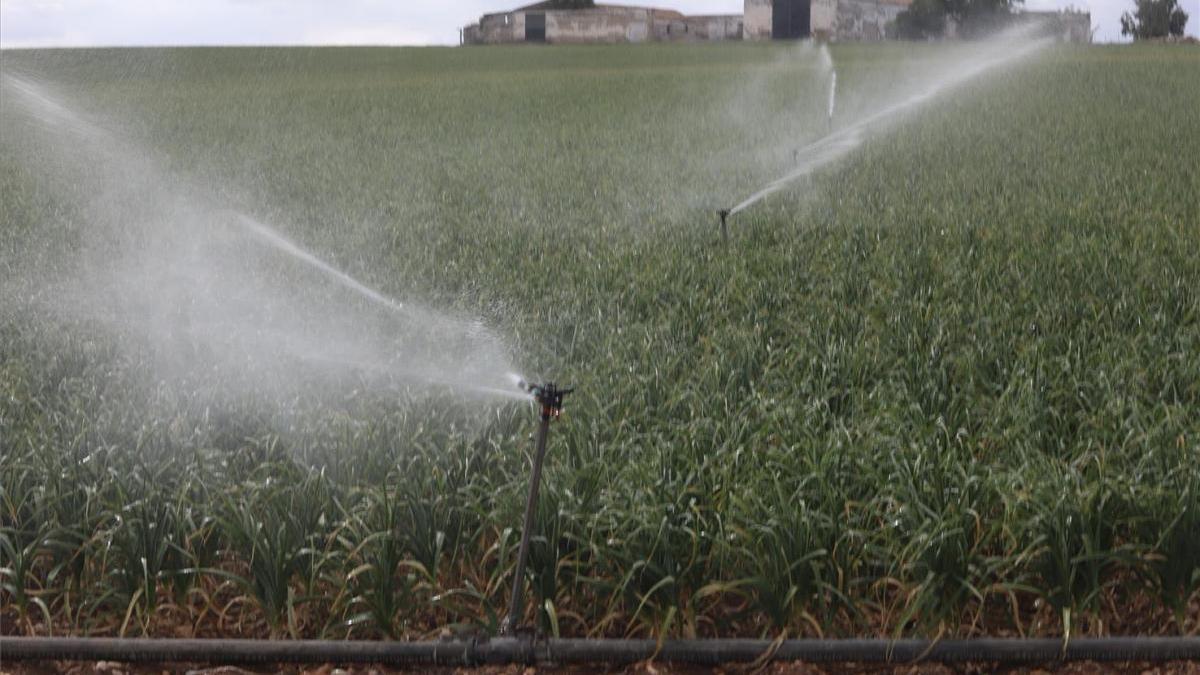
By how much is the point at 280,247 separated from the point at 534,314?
3.27 metres

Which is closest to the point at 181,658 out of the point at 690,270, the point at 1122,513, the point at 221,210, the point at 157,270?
the point at 1122,513

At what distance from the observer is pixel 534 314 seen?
6602mm

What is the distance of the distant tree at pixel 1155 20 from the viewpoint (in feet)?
117

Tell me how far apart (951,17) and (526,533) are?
30.2 m

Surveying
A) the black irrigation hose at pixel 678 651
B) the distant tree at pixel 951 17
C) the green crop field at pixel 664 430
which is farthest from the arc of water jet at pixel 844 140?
the black irrigation hose at pixel 678 651

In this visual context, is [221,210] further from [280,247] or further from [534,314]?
[534,314]

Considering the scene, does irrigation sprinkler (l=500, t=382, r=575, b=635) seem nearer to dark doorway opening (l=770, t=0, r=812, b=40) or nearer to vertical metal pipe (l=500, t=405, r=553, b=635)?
vertical metal pipe (l=500, t=405, r=553, b=635)

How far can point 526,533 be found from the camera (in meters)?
3.30

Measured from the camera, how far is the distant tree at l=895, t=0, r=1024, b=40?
2845 centimetres

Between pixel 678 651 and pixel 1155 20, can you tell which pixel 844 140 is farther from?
pixel 1155 20

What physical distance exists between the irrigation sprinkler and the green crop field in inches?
3.7

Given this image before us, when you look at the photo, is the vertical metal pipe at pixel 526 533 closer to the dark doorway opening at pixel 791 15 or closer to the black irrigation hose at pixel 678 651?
the black irrigation hose at pixel 678 651

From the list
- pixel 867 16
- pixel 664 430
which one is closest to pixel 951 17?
pixel 867 16

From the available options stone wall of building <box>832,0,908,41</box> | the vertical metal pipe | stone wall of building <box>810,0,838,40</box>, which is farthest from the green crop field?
stone wall of building <box>810,0,838,40</box>
